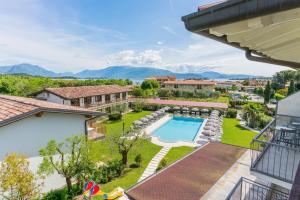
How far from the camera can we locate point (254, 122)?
86.6 feet

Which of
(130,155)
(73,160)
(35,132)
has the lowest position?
(130,155)

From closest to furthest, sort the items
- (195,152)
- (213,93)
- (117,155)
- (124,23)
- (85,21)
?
(195,152) → (117,155) → (85,21) → (124,23) → (213,93)

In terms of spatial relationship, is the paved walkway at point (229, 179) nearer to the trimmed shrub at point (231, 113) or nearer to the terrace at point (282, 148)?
the terrace at point (282, 148)

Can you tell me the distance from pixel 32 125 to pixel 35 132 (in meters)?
0.43

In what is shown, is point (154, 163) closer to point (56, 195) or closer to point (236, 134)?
point (56, 195)

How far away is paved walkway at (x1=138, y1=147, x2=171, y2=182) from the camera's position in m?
14.0

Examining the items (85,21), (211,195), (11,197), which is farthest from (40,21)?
(211,195)

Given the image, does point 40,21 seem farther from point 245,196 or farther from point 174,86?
point 174,86

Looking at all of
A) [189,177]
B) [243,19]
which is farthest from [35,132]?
[243,19]

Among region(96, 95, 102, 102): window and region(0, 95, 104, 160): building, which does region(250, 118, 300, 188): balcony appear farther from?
region(96, 95, 102, 102): window

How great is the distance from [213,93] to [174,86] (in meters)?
16.8

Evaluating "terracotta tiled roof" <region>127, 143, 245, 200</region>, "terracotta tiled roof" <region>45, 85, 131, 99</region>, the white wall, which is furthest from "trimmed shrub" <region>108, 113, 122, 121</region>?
"terracotta tiled roof" <region>127, 143, 245, 200</region>

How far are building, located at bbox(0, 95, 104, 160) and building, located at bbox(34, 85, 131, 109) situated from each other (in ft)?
54.0

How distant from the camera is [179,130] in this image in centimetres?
2805
